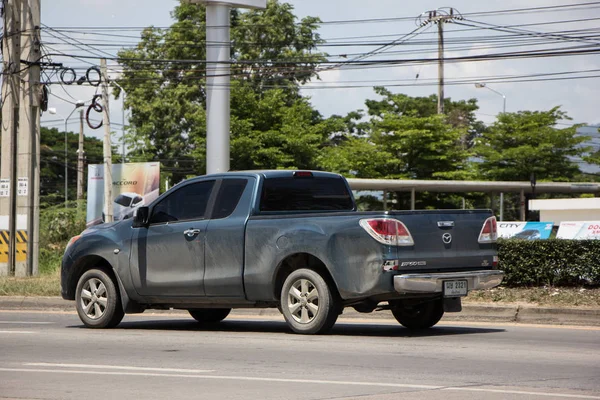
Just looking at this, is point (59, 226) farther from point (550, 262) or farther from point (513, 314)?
point (513, 314)

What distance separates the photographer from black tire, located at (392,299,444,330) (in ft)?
39.3

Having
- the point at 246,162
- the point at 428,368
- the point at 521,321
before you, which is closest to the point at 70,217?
the point at 246,162

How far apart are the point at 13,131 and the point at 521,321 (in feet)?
48.3

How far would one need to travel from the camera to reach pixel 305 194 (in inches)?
481

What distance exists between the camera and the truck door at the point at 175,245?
12.0 m

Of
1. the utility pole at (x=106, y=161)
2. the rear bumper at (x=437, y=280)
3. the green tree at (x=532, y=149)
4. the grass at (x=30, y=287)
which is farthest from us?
the green tree at (x=532, y=149)

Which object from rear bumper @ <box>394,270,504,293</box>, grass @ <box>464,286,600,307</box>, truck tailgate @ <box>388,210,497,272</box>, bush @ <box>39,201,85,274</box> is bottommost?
bush @ <box>39,201,85,274</box>

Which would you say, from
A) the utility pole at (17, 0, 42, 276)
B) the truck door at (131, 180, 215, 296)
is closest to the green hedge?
the truck door at (131, 180, 215, 296)

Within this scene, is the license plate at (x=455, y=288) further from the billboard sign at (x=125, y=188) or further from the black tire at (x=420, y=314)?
the billboard sign at (x=125, y=188)

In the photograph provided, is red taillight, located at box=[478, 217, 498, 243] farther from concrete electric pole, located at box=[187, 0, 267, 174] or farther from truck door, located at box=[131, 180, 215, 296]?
concrete electric pole, located at box=[187, 0, 267, 174]

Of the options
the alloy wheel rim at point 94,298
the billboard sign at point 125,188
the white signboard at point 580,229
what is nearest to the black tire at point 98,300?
the alloy wheel rim at point 94,298

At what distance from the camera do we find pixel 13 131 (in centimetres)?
2411

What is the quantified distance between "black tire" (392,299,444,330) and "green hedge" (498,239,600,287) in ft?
13.3

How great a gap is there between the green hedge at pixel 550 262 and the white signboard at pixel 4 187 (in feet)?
42.5
